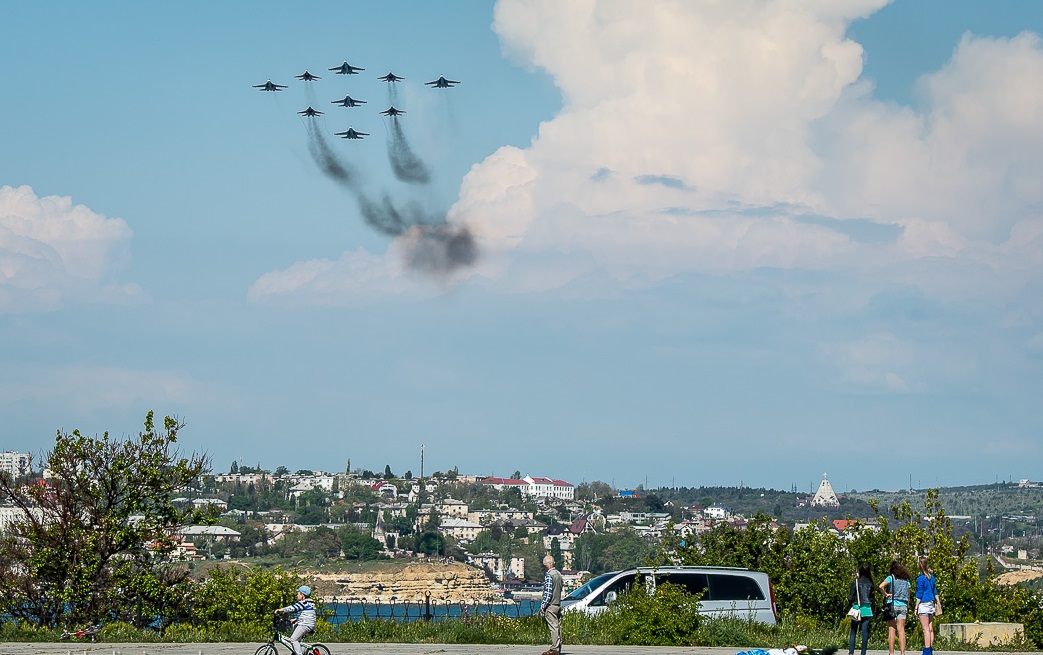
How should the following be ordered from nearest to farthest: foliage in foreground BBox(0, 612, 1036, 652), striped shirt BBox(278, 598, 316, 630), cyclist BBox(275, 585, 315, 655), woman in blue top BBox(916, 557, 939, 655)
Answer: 1. cyclist BBox(275, 585, 315, 655)
2. striped shirt BBox(278, 598, 316, 630)
3. woman in blue top BBox(916, 557, 939, 655)
4. foliage in foreground BBox(0, 612, 1036, 652)

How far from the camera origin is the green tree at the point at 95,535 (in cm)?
2548

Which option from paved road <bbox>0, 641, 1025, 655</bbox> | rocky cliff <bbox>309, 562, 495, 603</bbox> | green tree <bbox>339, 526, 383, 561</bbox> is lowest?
rocky cliff <bbox>309, 562, 495, 603</bbox>

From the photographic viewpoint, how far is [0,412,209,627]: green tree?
25484mm

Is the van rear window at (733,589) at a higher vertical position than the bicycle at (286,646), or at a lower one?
higher

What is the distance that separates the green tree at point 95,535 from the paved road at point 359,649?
9.08 feet

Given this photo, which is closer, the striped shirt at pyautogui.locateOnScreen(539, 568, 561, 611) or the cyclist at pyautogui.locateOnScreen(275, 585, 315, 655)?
the cyclist at pyautogui.locateOnScreen(275, 585, 315, 655)

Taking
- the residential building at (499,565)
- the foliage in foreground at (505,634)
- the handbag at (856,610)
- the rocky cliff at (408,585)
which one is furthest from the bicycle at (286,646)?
the residential building at (499,565)

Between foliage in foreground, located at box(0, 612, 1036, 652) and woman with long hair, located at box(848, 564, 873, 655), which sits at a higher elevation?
woman with long hair, located at box(848, 564, 873, 655)

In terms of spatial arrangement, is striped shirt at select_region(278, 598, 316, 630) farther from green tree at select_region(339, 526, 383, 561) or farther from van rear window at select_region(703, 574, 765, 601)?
green tree at select_region(339, 526, 383, 561)

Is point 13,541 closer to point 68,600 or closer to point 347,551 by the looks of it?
point 68,600

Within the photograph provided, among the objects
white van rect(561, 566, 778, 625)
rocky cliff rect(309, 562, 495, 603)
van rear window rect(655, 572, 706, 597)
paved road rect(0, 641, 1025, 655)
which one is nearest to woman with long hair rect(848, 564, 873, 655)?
paved road rect(0, 641, 1025, 655)

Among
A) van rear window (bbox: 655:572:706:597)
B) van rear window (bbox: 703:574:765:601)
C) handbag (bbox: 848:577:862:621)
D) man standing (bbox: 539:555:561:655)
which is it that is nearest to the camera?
man standing (bbox: 539:555:561:655)

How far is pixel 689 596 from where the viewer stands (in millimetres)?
23672

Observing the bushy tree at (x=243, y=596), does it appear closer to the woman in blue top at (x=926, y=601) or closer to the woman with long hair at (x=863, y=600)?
the woman with long hair at (x=863, y=600)
